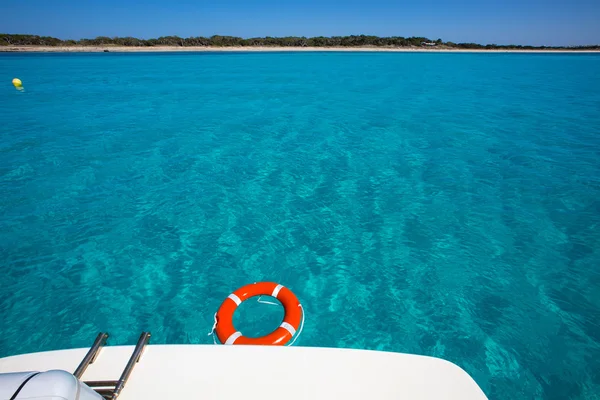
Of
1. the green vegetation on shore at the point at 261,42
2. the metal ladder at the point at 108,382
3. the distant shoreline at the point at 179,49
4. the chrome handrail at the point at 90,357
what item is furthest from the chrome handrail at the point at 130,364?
the green vegetation on shore at the point at 261,42

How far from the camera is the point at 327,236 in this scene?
4152 millimetres

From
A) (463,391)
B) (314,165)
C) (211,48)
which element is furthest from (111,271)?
(211,48)

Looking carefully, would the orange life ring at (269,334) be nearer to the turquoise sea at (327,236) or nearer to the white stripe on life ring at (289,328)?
the white stripe on life ring at (289,328)

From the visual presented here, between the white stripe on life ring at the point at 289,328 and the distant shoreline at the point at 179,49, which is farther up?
the distant shoreline at the point at 179,49

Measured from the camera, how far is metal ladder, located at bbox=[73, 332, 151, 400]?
52.9 inches

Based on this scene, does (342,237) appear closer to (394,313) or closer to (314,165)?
(394,313)

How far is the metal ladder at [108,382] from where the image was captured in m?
1.34

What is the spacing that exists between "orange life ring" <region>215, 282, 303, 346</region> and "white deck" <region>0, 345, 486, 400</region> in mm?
779

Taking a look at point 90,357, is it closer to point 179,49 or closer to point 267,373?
point 267,373

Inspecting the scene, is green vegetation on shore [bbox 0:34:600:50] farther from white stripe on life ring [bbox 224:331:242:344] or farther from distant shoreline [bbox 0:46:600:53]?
white stripe on life ring [bbox 224:331:242:344]

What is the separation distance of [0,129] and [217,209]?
804 centimetres

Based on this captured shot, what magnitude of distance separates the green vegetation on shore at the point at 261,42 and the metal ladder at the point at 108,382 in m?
53.6

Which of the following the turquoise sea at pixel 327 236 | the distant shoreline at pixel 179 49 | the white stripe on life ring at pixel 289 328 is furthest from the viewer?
the distant shoreline at pixel 179 49

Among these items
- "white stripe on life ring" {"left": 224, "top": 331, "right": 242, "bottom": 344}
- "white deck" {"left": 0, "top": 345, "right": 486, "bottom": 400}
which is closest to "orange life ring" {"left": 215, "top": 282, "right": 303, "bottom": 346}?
"white stripe on life ring" {"left": 224, "top": 331, "right": 242, "bottom": 344}
